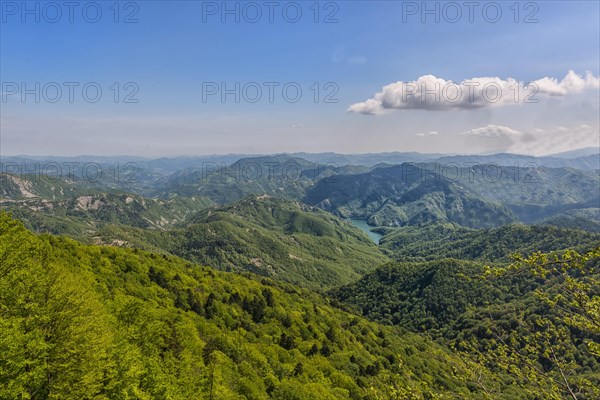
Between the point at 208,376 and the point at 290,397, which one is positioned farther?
the point at 290,397

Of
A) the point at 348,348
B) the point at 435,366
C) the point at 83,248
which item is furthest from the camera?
the point at 435,366

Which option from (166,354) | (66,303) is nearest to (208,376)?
(166,354)

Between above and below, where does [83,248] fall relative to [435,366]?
above

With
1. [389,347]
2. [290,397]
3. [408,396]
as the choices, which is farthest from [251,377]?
[389,347]

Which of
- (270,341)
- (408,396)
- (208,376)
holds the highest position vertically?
(408,396)

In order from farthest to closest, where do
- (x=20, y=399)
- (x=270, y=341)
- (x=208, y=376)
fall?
(x=270, y=341)
(x=208, y=376)
(x=20, y=399)

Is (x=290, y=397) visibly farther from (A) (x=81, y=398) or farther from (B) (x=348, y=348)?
(B) (x=348, y=348)
